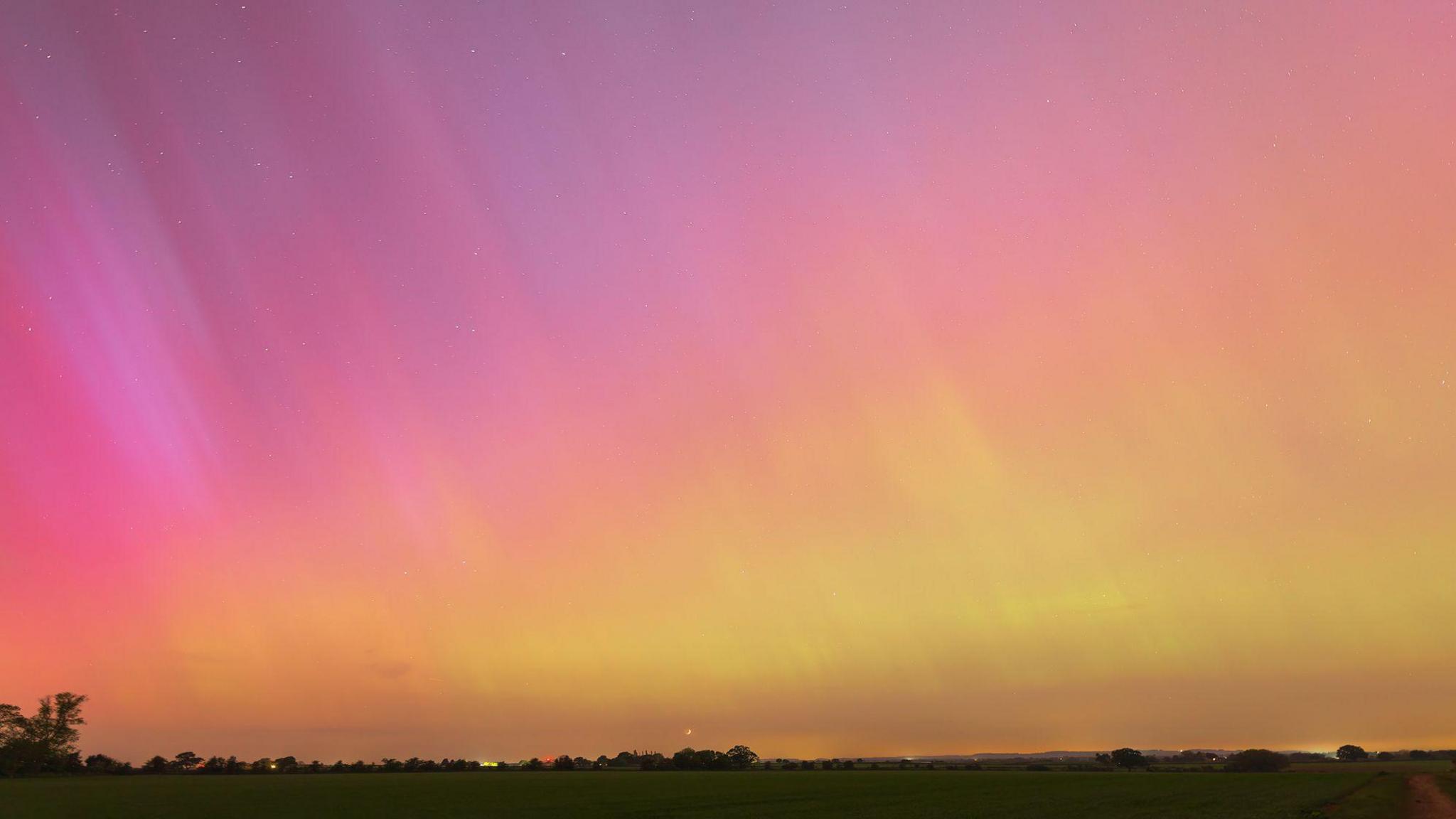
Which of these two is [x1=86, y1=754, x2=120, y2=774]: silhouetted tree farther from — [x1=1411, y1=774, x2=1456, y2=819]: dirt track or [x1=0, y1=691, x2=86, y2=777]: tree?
[x1=1411, y1=774, x2=1456, y2=819]: dirt track

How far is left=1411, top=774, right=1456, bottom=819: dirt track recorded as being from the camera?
59.1 metres

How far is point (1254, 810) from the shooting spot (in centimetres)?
6131

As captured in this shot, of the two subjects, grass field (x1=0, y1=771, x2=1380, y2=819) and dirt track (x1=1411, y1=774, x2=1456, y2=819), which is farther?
grass field (x1=0, y1=771, x2=1380, y2=819)

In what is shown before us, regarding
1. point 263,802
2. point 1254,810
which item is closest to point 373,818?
point 263,802

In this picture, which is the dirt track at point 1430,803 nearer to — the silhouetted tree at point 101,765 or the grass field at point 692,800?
the grass field at point 692,800

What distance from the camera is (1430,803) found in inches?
2813

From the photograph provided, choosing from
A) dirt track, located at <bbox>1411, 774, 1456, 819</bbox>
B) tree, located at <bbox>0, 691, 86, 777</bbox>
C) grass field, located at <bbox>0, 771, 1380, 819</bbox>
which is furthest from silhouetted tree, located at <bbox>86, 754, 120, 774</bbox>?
dirt track, located at <bbox>1411, 774, 1456, 819</bbox>

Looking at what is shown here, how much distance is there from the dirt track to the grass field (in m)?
6.21

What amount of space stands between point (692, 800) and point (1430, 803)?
211 ft

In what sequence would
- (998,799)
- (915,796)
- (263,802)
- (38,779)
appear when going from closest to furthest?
(263,802), (998,799), (915,796), (38,779)

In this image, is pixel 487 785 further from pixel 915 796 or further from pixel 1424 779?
pixel 1424 779

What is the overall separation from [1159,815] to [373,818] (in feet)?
180

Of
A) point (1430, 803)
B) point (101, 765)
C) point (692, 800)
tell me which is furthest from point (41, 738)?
point (1430, 803)

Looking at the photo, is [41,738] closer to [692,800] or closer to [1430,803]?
[692,800]
